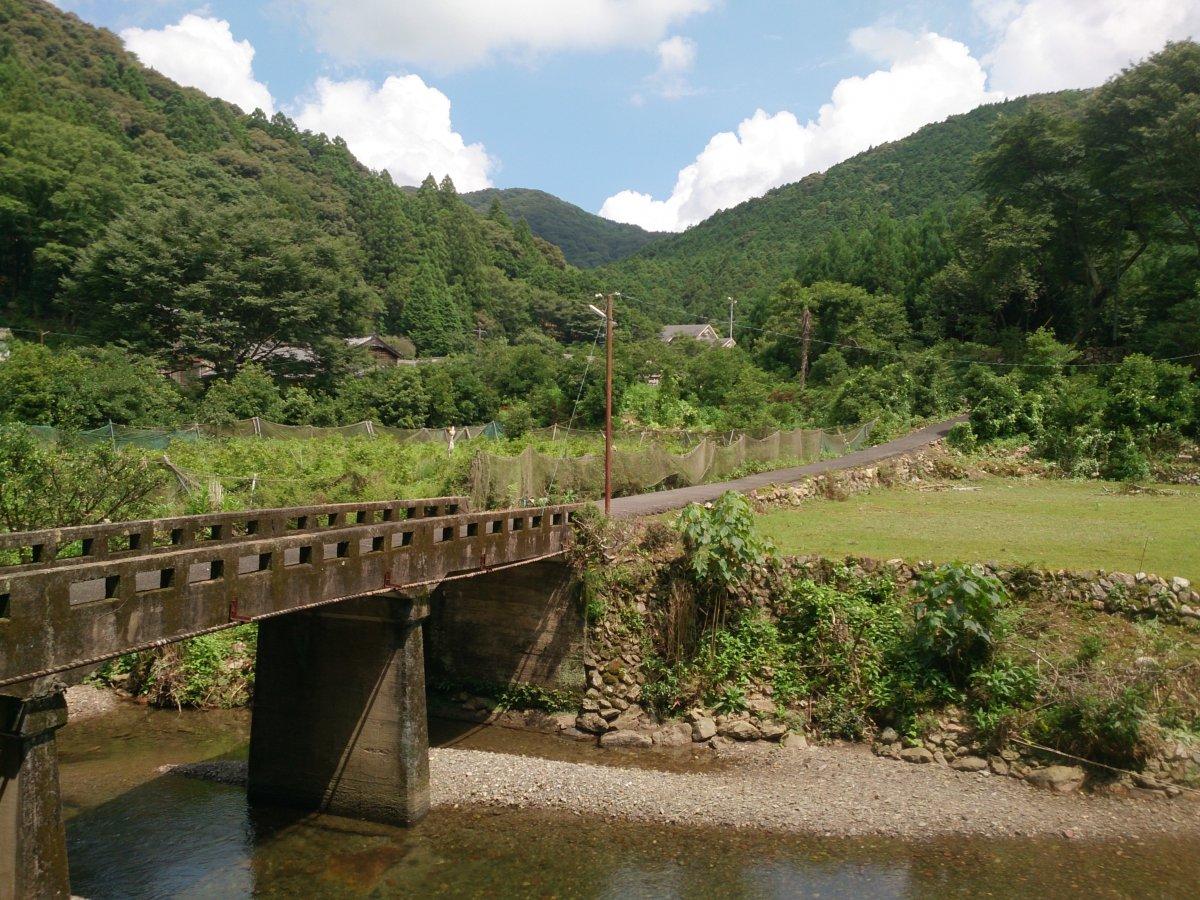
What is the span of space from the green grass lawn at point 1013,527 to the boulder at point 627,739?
17.0 ft

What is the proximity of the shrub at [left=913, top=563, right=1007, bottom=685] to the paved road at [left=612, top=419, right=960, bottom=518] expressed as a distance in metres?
6.71

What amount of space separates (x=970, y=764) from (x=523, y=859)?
7696 mm

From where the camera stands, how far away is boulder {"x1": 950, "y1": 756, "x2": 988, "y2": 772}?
1402 centimetres

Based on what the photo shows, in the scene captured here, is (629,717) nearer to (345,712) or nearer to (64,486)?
(345,712)

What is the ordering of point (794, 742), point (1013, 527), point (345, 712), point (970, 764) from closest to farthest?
1. point (345, 712)
2. point (970, 764)
3. point (794, 742)
4. point (1013, 527)

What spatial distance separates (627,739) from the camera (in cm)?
1619

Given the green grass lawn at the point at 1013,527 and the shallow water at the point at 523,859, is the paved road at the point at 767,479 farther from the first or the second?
the shallow water at the point at 523,859

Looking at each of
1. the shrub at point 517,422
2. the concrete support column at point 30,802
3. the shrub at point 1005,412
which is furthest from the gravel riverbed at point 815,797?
the shrub at point 517,422

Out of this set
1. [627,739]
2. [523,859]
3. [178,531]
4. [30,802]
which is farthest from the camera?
[627,739]

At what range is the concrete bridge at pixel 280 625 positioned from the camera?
7863mm

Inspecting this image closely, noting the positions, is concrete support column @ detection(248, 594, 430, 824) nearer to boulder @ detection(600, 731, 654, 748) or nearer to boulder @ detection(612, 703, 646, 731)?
boulder @ detection(600, 731, 654, 748)

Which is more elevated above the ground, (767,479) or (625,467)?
(625,467)

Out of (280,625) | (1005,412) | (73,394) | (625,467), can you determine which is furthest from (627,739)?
(73,394)

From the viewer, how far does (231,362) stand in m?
45.3
